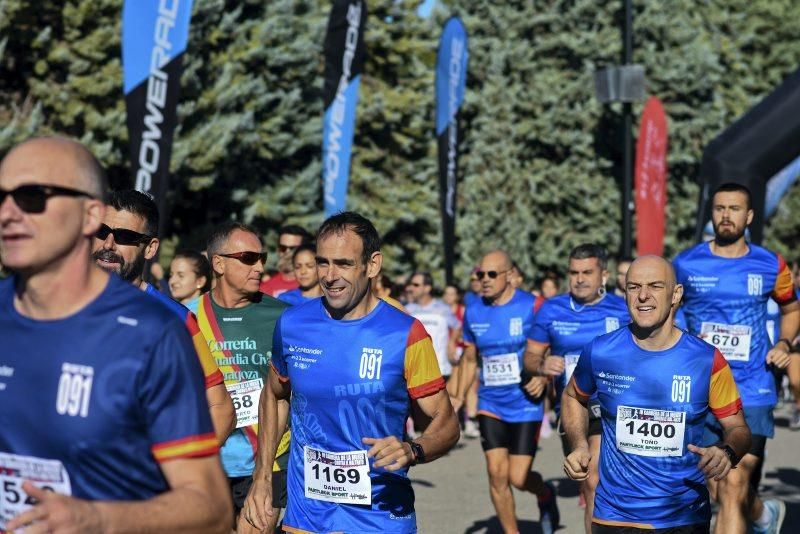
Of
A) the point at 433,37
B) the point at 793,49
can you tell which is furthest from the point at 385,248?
the point at 793,49

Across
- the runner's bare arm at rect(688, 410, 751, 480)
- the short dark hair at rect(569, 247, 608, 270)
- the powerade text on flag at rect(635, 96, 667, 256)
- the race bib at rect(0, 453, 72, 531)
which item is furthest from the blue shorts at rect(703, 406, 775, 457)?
the powerade text on flag at rect(635, 96, 667, 256)

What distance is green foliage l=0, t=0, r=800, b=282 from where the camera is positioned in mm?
21109

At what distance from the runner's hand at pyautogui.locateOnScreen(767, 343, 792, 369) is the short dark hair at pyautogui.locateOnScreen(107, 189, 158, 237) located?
4323 millimetres

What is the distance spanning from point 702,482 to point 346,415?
6.31 ft

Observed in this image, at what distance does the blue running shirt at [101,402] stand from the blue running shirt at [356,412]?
2.29 meters

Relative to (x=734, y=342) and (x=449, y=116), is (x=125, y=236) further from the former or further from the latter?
(x=449, y=116)

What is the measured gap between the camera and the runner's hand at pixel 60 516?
2537mm

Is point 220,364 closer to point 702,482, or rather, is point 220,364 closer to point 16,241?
point 702,482

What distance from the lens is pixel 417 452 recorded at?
15.6 feet

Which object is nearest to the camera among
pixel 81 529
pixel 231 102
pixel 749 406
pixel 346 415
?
pixel 81 529

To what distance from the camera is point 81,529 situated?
2.55 meters

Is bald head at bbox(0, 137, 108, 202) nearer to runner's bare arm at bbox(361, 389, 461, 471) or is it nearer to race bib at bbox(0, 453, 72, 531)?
race bib at bbox(0, 453, 72, 531)

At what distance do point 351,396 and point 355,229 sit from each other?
2.33 ft

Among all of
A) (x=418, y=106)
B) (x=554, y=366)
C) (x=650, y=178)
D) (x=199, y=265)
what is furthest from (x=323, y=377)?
(x=418, y=106)
